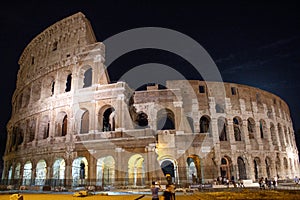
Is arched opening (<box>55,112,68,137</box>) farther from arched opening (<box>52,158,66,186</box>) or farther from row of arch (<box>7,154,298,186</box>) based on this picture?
row of arch (<box>7,154,298,186</box>)

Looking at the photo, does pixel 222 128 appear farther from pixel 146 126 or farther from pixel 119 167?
pixel 119 167

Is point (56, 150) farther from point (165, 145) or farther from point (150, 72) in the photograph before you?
point (150, 72)

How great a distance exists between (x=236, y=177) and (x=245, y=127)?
20.4 feet

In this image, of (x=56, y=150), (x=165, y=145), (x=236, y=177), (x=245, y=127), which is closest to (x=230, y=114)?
(x=245, y=127)

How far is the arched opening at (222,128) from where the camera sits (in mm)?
28219

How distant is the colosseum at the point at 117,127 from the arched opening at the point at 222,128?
0.12 metres

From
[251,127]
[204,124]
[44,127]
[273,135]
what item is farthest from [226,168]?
[44,127]

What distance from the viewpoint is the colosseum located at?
21750 millimetres

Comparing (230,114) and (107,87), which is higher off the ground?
(107,87)

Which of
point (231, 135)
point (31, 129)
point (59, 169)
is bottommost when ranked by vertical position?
point (59, 169)

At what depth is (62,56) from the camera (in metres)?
27.4

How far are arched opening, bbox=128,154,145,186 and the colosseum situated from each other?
0.32 ft

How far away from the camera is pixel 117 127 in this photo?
21922mm

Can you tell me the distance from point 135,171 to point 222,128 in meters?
11.3
